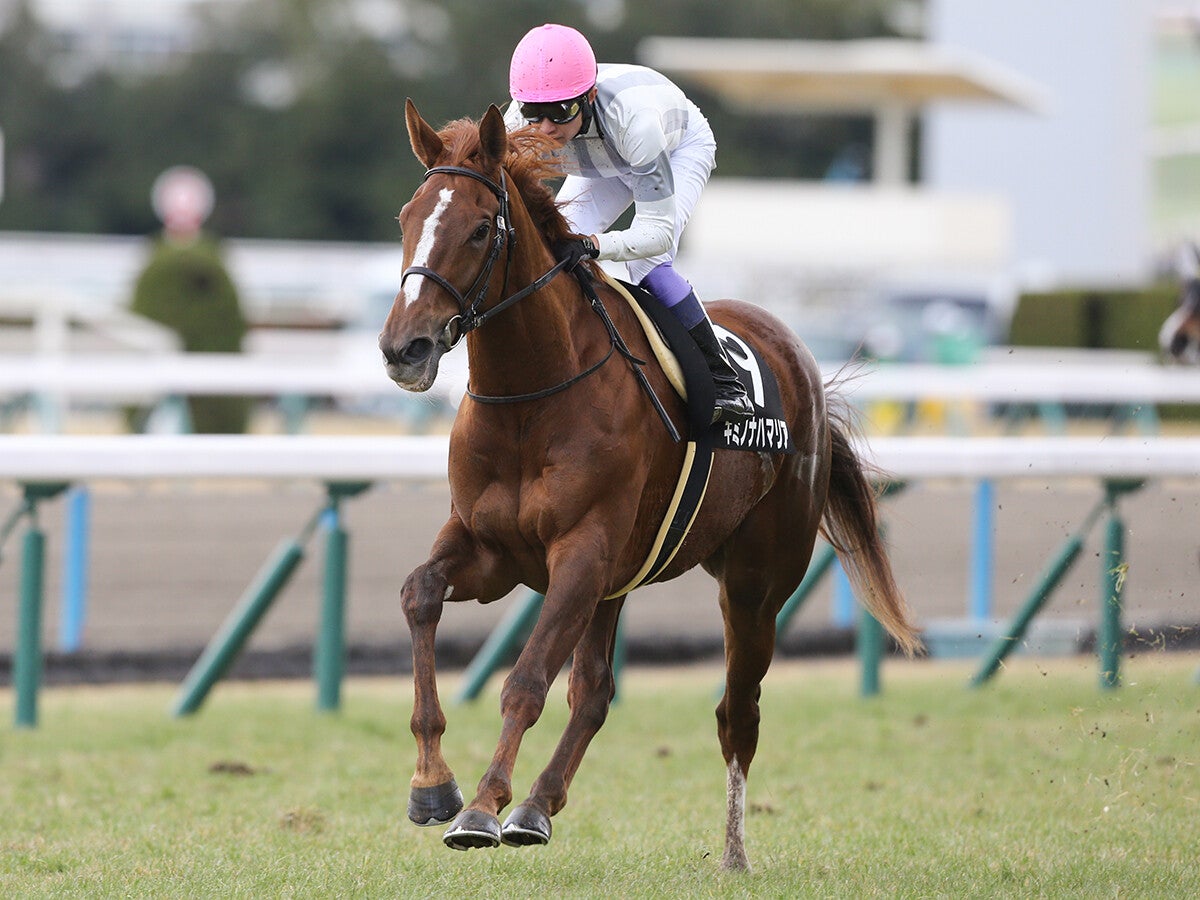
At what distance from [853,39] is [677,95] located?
4761 centimetres

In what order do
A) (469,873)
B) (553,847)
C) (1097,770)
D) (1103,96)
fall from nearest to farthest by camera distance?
(469,873) < (553,847) < (1097,770) < (1103,96)

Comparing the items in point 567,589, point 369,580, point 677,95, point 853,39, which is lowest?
point 369,580

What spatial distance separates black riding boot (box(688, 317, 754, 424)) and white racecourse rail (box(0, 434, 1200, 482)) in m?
1.48

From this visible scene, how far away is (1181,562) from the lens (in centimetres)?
1026

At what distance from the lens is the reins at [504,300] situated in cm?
381

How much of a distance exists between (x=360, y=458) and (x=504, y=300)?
2847 millimetres

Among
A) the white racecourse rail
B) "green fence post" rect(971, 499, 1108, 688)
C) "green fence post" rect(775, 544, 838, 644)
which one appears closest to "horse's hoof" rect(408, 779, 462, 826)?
the white racecourse rail

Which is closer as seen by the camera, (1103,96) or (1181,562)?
(1181,562)

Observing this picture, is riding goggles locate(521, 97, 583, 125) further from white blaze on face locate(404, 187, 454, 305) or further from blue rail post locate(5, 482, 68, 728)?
blue rail post locate(5, 482, 68, 728)

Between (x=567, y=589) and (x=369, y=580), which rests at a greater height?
(x=567, y=589)

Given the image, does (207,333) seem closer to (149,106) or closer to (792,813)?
(792,813)

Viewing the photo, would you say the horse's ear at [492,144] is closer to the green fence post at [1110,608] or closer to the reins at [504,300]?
the reins at [504,300]

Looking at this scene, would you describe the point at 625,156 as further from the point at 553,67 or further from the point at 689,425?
the point at 689,425

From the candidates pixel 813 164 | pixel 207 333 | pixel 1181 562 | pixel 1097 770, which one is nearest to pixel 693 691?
pixel 1097 770
